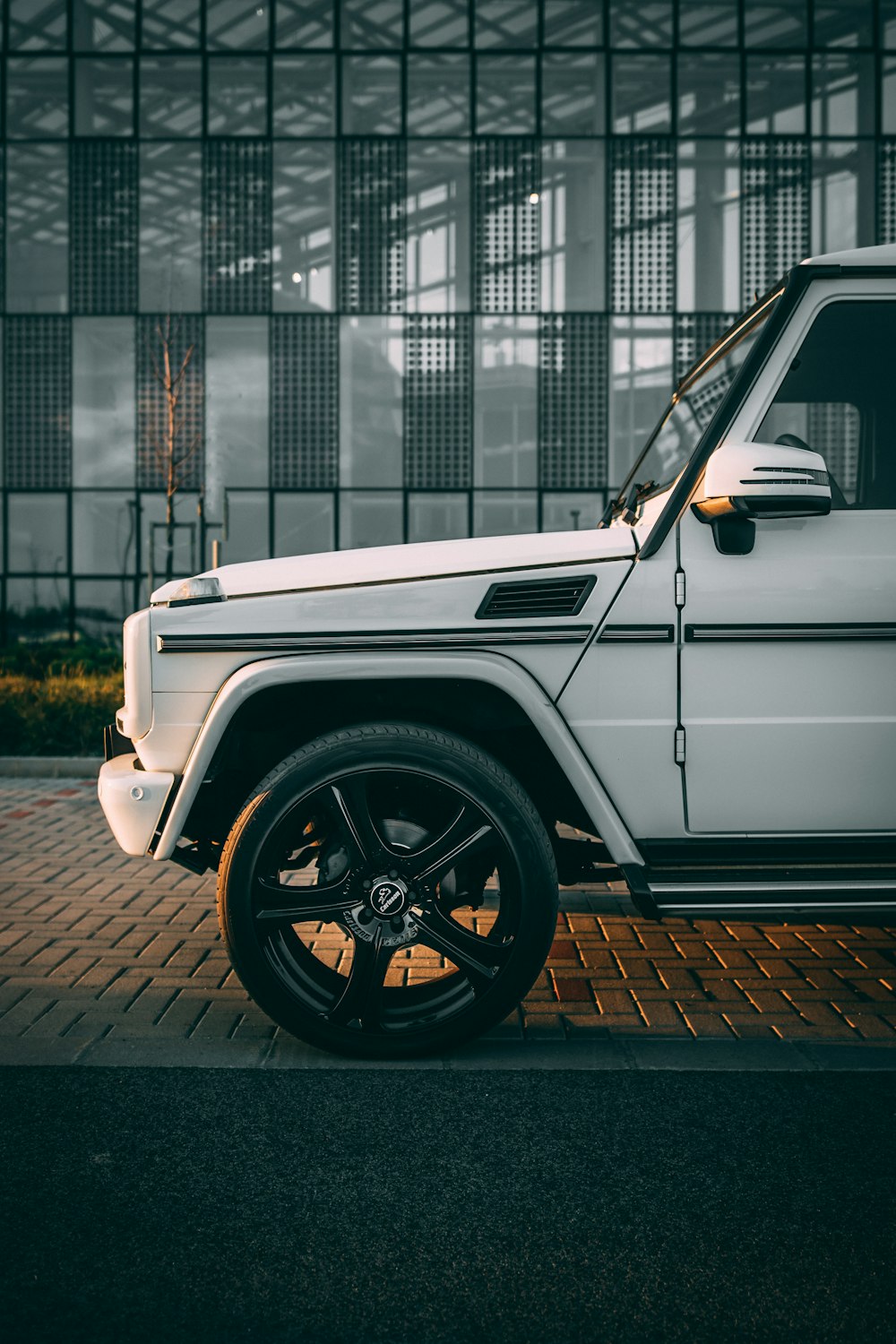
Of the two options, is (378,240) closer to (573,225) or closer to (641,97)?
(573,225)

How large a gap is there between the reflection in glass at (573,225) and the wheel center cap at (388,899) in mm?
17051

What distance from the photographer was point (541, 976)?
14.1 feet

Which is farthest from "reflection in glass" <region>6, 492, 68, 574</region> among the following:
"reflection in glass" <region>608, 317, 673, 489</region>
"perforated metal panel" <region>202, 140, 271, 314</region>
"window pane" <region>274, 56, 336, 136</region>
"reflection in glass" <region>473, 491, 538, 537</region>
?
"reflection in glass" <region>608, 317, 673, 489</region>

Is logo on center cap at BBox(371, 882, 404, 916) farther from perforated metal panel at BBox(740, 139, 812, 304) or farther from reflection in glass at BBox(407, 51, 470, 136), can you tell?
reflection in glass at BBox(407, 51, 470, 136)

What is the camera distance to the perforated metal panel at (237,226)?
1927 cm

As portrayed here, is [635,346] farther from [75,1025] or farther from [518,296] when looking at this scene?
[75,1025]

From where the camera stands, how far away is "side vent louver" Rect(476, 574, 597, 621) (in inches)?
132

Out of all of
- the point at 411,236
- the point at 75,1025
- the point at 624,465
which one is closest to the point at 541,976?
the point at 75,1025

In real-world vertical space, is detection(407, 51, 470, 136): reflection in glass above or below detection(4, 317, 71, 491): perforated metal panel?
above

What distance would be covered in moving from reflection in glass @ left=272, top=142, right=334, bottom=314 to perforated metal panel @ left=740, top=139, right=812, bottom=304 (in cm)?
669

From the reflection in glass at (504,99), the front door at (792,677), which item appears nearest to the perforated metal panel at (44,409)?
the reflection in glass at (504,99)

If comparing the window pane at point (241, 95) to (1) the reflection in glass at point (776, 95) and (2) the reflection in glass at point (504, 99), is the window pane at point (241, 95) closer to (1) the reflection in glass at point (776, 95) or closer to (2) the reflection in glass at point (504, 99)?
(2) the reflection in glass at point (504, 99)

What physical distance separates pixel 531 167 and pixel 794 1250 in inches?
751

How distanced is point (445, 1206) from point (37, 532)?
61.0ft
